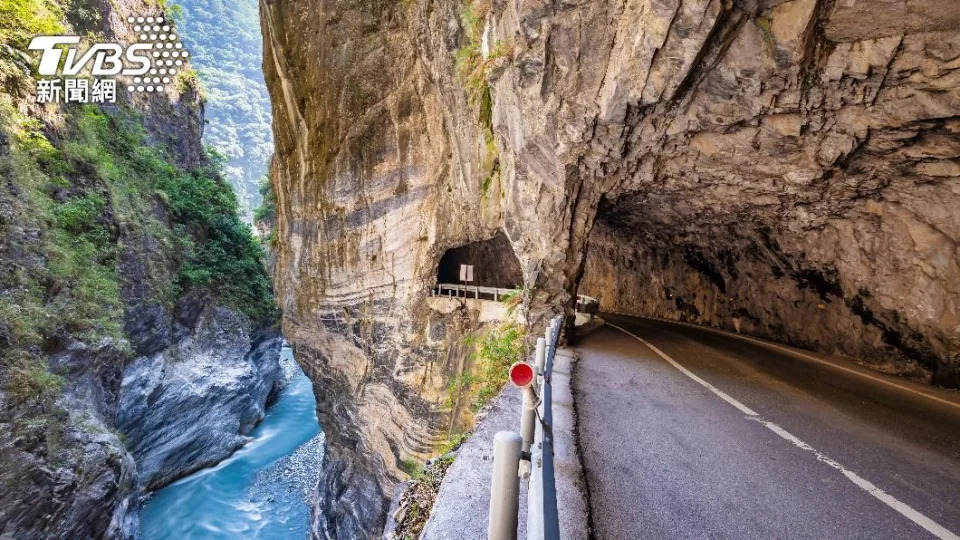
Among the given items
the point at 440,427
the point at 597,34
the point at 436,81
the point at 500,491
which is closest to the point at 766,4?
the point at 597,34

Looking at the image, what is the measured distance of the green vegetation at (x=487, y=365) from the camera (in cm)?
944

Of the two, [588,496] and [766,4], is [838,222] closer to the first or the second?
[766,4]

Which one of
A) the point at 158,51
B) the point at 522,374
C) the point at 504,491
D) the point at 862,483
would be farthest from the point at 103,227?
the point at 862,483

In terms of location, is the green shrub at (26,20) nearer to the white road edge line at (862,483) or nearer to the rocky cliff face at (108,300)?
the rocky cliff face at (108,300)

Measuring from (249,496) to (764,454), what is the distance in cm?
2426

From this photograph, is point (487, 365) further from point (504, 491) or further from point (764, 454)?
point (504, 491)

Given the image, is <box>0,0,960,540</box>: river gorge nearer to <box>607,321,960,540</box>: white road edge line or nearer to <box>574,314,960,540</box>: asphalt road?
<box>574,314,960,540</box>: asphalt road

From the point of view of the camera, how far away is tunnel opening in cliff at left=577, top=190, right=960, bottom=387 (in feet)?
27.5

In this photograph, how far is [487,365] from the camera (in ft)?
39.9

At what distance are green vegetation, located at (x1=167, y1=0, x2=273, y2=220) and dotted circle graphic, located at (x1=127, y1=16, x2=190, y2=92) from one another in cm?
5782

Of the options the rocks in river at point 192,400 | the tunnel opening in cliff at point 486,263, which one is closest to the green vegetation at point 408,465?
the tunnel opening in cliff at point 486,263

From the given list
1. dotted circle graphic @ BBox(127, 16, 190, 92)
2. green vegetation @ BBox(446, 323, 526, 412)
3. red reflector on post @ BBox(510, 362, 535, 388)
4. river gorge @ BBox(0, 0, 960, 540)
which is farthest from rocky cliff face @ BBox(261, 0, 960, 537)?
dotted circle graphic @ BBox(127, 16, 190, 92)

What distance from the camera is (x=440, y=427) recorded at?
14.5 metres

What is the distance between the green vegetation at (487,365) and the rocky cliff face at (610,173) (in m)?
0.90
